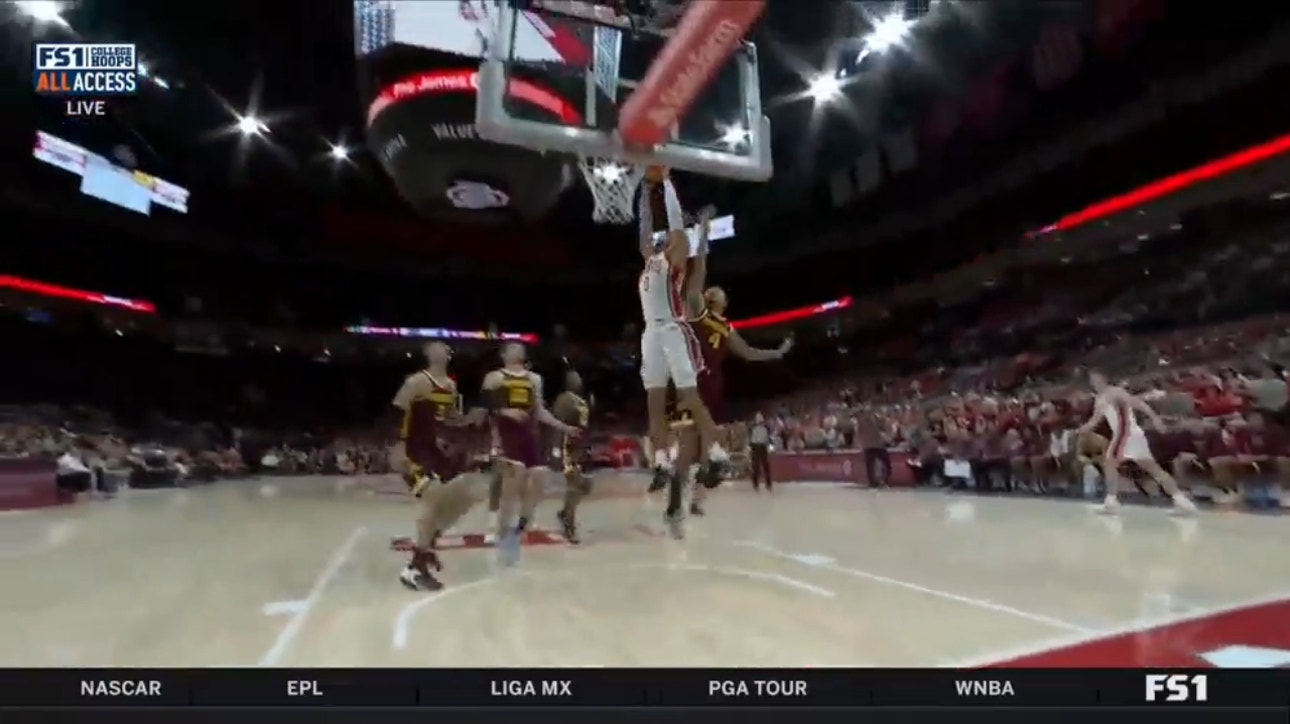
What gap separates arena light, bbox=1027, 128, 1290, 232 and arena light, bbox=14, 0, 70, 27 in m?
3.04

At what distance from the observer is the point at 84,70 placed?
2.22m

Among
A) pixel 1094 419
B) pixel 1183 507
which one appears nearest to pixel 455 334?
pixel 1094 419

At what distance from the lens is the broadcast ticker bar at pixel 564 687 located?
74.3 inches

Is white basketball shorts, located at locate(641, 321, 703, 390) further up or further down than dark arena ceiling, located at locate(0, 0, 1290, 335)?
further down

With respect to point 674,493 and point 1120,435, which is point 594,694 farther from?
point 1120,435

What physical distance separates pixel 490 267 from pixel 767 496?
1.18m

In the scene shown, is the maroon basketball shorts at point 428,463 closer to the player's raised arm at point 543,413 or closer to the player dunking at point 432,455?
the player dunking at point 432,455

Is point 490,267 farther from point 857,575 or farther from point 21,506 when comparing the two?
point 21,506

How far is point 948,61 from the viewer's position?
8.06 ft

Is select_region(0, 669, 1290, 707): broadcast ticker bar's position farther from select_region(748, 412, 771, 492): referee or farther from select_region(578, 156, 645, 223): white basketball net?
select_region(578, 156, 645, 223): white basketball net

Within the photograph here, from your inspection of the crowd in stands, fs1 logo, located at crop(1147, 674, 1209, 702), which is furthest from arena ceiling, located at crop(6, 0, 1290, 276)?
fs1 logo, located at crop(1147, 674, 1209, 702)

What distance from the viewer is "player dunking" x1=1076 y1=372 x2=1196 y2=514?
2494 millimetres

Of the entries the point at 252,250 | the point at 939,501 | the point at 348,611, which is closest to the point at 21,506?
the point at 252,250

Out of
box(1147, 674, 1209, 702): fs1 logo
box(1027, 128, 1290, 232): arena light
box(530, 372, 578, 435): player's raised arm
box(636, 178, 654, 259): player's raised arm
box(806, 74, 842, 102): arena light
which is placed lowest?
box(1147, 674, 1209, 702): fs1 logo
